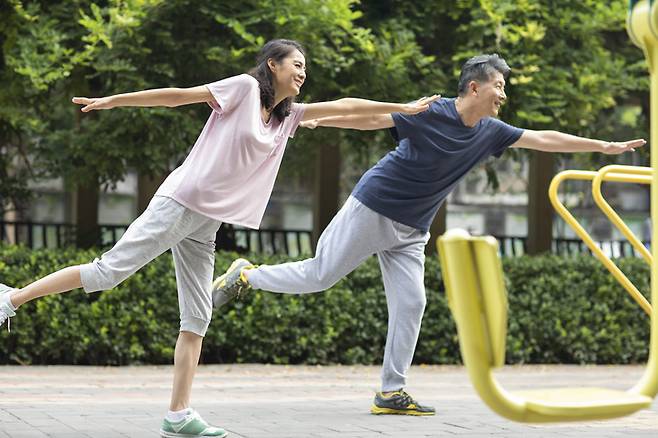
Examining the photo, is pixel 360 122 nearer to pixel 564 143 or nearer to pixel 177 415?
pixel 564 143

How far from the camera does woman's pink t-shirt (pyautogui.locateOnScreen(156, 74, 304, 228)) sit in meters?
4.74

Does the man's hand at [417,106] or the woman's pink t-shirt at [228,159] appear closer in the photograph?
the woman's pink t-shirt at [228,159]

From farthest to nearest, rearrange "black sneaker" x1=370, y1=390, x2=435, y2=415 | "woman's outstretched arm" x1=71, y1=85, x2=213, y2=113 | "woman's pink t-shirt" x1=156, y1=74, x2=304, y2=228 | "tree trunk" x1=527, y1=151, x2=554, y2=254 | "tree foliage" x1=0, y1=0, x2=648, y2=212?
"tree trunk" x1=527, y1=151, x2=554, y2=254 < "tree foliage" x1=0, y1=0, x2=648, y2=212 < "black sneaker" x1=370, y1=390, x2=435, y2=415 < "woman's pink t-shirt" x1=156, y1=74, x2=304, y2=228 < "woman's outstretched arm" x1=71, y1=85, x2=213, y2=113

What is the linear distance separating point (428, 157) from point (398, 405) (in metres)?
1.29

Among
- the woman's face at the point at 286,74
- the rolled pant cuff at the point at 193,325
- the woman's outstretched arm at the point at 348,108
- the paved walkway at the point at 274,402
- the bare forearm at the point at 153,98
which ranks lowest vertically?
the paved walkway at the point at 274,402

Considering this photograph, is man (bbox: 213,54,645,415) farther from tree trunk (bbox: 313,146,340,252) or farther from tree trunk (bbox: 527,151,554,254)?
tree trunk (bbox: 527,151,554,254)

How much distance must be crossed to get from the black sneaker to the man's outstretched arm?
1.41m

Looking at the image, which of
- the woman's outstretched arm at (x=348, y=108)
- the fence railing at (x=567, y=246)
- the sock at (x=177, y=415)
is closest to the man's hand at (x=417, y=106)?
the woman's outstretched arm at (x=348, y=108)

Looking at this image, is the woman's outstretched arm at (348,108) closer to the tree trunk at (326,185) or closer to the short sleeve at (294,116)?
the short sleeve at (294,116)

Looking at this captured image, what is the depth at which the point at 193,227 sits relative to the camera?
4801mm

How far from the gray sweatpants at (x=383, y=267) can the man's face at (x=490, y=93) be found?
73 cm

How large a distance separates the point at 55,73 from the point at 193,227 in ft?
14.3

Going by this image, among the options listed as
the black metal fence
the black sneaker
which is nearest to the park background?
the black metal fence

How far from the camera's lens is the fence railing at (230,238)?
1154 cm
